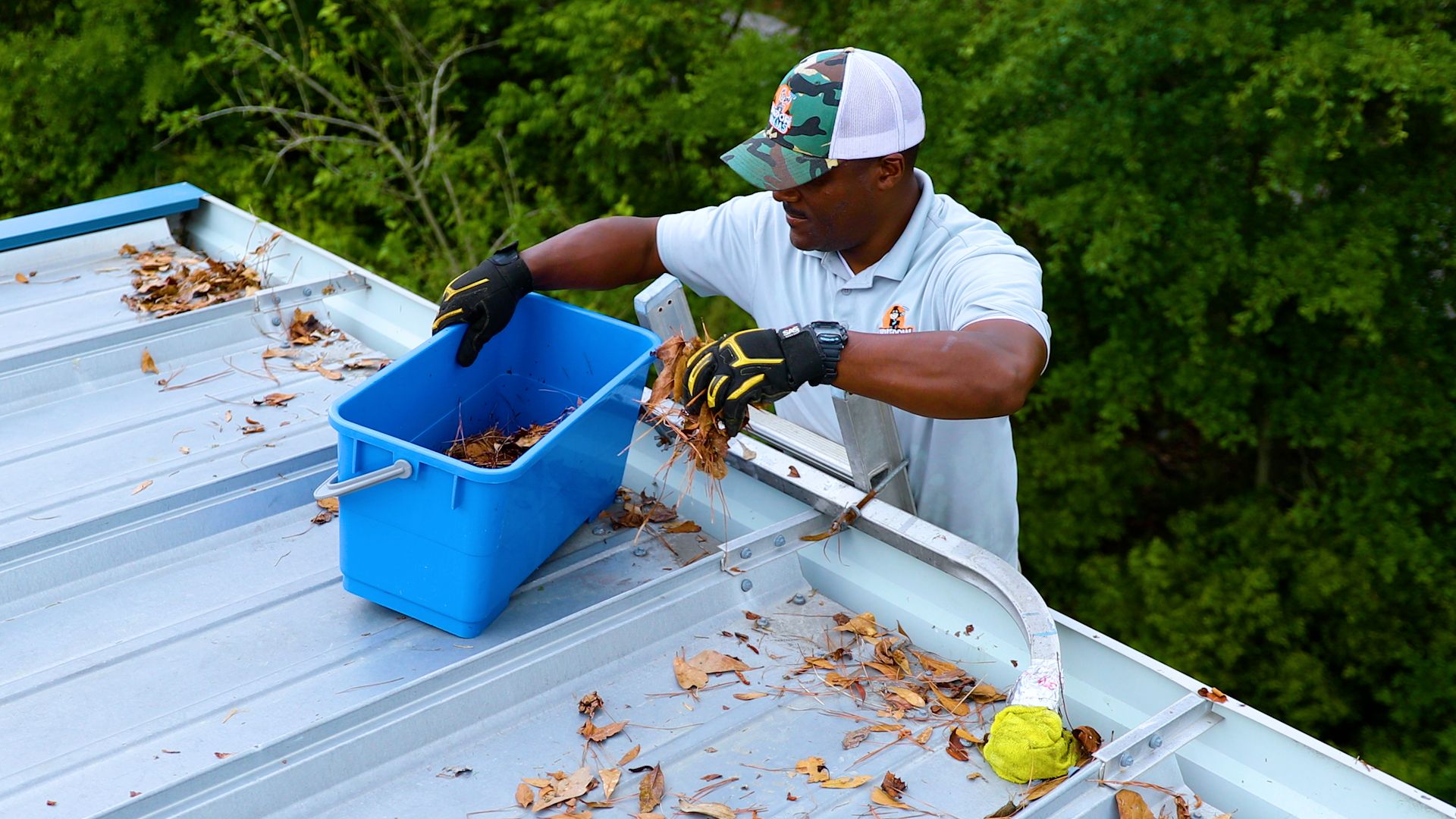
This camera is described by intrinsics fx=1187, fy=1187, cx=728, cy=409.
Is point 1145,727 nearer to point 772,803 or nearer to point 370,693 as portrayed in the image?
point 772,803

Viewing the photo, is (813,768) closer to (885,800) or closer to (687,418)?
(885,800)

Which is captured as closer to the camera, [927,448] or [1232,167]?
[927,448]

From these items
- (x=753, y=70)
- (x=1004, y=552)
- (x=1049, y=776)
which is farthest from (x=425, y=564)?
(x=753, y=70)

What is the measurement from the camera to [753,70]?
28.5 ft

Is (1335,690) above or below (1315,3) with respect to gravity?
below

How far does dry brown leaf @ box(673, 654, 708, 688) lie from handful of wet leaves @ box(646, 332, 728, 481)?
445 mm

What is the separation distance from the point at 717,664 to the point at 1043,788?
751mm

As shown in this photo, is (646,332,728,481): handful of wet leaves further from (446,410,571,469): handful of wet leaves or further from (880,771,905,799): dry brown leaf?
(880,771,905,799): dry brown leaf

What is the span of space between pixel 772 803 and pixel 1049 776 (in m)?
0.52

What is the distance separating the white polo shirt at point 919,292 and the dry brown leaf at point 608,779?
1167mm

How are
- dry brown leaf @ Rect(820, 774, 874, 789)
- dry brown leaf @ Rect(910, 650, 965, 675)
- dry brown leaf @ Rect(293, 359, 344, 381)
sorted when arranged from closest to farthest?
dry brown leaf @ Rect(820, 774, 874, 789) → dry brown leaf @ Rect(910, 650, 965, 675) → dry brown leaf @ Rect(293, 359, 344, 381)

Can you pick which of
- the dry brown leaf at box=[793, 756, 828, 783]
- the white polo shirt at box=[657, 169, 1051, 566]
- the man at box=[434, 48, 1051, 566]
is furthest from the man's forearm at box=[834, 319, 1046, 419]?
the dry brown leaf at box=[793, 756, 828, 783]

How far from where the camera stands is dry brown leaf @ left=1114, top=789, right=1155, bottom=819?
2.15 meters

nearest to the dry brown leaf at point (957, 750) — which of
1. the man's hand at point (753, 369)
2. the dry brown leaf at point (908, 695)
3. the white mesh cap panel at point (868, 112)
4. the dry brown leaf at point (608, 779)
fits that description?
the dry brown leaf at point (908, 695)
